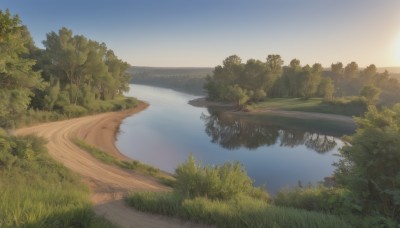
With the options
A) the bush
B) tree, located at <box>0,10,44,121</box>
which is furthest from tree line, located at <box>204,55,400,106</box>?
the bush

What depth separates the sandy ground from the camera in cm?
1002

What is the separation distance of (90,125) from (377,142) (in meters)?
47.4

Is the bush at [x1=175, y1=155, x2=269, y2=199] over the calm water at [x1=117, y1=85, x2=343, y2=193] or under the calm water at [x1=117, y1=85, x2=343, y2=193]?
over

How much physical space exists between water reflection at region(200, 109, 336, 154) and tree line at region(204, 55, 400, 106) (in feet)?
80.6

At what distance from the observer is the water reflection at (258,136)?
157ft

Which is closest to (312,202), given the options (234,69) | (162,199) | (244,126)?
(162,199)

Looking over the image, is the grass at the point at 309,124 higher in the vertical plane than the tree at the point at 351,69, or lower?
lower

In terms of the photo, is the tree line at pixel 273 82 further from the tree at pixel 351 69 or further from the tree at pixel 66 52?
the tree at pixel 66 52

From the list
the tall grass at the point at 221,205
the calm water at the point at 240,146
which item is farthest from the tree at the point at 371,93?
the tall grass at the point at 221,205

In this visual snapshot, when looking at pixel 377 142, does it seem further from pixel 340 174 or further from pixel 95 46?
pixel 95 46

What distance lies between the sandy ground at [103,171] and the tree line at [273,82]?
49.4m

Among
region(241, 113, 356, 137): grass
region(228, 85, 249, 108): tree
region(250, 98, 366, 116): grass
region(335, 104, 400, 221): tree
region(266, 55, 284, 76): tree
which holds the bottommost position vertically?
region(241, 113, 356, 137): grass

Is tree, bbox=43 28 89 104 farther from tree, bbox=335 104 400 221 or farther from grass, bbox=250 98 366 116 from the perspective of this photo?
tree, bbox=335 104 400 221

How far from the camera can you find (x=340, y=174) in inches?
483
